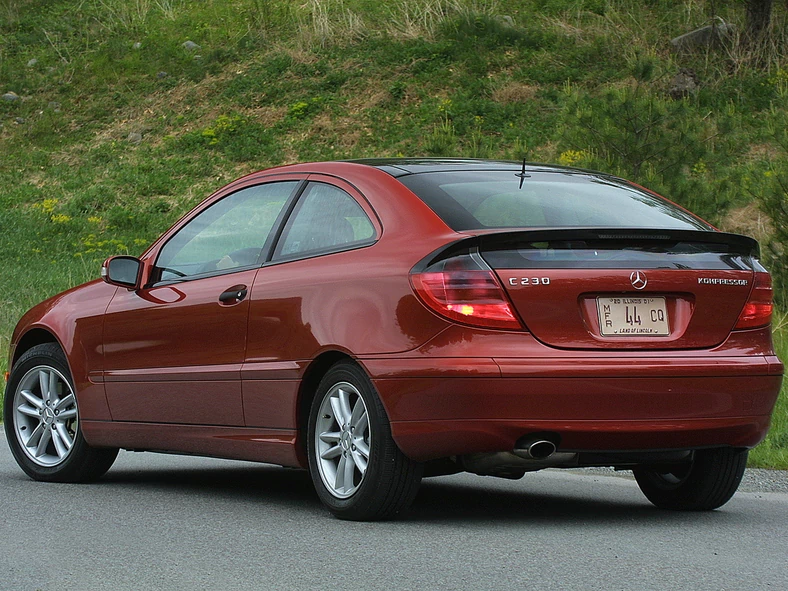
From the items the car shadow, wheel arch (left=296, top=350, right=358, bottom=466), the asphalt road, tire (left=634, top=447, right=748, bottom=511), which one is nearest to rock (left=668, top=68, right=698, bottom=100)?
the car shadow

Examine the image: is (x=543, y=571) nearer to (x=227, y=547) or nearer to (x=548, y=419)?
(x=548, y=419)

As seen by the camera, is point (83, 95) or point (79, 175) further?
point (83, 95)

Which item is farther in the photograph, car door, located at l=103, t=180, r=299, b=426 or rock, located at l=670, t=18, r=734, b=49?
rock, located at l=670, t=18, r=734, b=49

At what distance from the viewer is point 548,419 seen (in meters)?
5.47

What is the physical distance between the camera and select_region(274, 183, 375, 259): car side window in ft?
20.3

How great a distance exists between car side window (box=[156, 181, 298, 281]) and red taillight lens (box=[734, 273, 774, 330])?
7.31ft

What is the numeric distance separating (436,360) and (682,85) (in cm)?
2280

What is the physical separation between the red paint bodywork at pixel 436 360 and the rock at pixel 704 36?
2426 cm

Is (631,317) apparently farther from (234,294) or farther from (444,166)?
(234,294)

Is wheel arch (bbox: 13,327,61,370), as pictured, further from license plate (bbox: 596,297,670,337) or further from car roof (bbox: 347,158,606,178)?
license plate (bbox: 596,297,670,337)

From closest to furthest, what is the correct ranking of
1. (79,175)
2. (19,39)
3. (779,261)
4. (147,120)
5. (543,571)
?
1. (543,571)
2. (779,261)
3. (79,175)
4. (147,120)
5. (19,39)

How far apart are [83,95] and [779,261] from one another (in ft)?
72.7

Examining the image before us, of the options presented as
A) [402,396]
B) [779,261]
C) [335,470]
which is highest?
[402,396]

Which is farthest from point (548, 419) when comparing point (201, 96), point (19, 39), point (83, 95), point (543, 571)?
point (19, 39)
